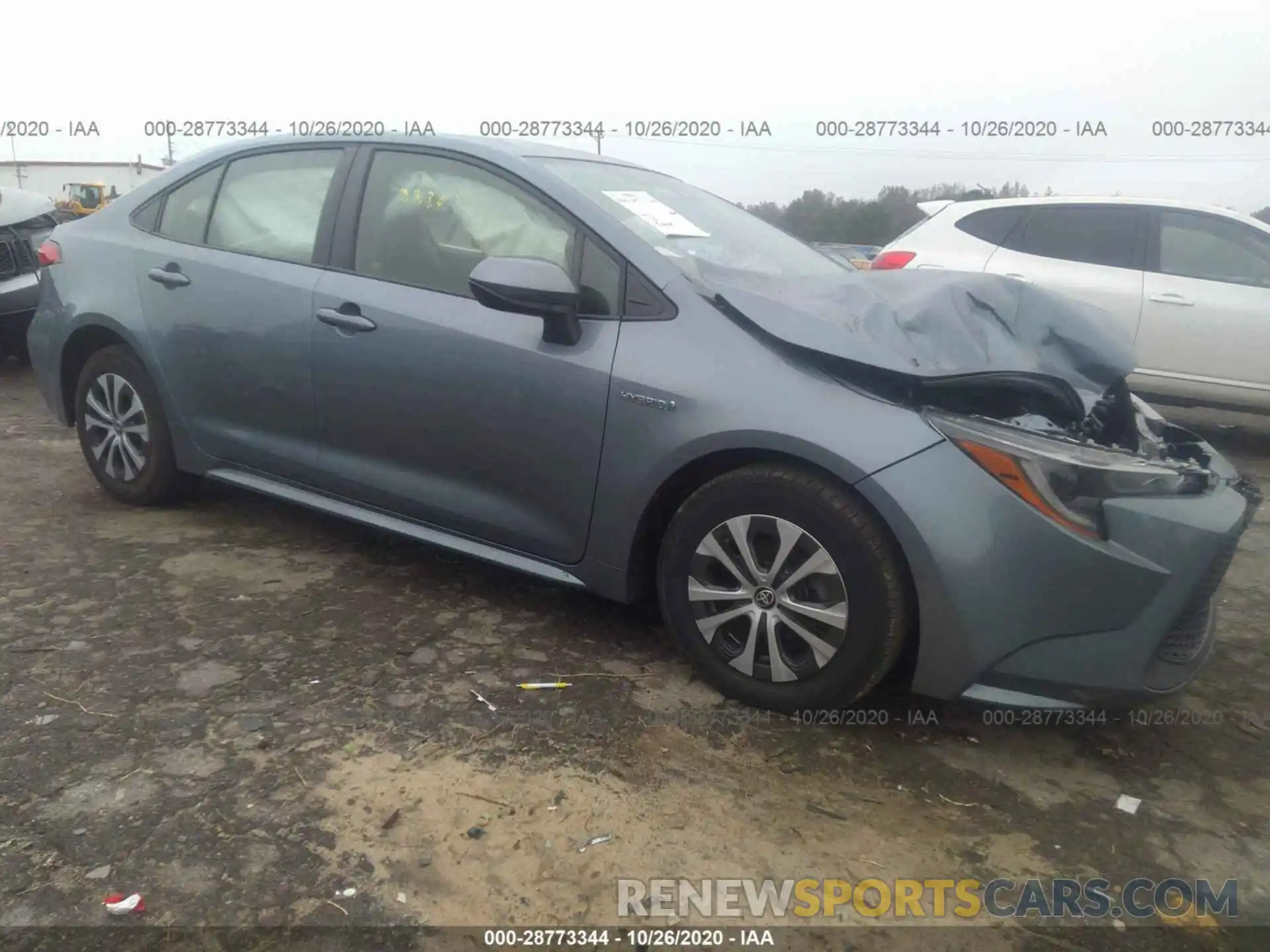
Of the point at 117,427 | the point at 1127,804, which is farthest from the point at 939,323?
the point at 117,427

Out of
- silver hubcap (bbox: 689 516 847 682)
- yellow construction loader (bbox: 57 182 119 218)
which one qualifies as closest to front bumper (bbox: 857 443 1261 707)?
silver hubcap (bbox: 689 516 847 682)

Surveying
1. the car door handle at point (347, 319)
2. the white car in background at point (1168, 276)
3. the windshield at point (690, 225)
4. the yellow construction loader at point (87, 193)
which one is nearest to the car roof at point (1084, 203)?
the white car in background at point (1168, 276)

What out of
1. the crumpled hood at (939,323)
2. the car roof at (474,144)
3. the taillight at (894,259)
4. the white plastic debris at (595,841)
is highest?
the car roof at (474,144)

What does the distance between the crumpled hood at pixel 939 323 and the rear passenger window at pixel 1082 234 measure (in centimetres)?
360

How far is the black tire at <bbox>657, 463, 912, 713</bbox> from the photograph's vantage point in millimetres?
2373

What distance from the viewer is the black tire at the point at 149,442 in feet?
12.3

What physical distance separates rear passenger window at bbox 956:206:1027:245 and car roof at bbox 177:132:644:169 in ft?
12.3

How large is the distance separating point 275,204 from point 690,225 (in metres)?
1.52

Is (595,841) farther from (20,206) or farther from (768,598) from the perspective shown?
(20,206)

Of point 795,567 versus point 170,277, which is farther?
point 170,277

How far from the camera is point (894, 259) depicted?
6684 mm

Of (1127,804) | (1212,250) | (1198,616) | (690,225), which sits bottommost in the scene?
(1127,804)

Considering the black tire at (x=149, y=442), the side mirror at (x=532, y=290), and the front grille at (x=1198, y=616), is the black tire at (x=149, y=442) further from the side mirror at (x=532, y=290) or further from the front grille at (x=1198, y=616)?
the front grille at (x=1198, y=616)

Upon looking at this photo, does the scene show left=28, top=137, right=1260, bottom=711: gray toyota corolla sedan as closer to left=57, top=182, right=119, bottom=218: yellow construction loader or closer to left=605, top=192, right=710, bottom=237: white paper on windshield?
left=605, top=192, right=710, bottom=237: white paper on windshield
